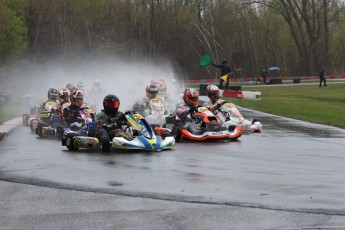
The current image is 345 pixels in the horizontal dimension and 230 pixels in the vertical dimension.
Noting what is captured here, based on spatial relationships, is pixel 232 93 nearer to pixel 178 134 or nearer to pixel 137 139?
pixel 178 134

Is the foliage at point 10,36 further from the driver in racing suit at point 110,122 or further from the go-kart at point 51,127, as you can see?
the driver in racing suit at point 110,122

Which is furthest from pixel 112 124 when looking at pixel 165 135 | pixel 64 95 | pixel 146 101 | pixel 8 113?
pixel 8 113

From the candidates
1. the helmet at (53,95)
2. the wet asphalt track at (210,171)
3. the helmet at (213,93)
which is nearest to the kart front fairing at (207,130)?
the wet asphalt track at (210,171)

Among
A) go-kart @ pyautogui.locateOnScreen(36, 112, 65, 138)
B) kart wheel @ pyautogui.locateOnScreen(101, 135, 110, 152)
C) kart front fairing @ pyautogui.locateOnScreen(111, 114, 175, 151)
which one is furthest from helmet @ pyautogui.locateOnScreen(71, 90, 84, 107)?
kart wheel @ pyautogui.locateOnScreen(101, 135, 110, 152)

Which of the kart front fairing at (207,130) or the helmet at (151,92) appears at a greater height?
the helmet at (151,92)

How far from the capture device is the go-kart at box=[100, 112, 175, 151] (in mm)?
16719

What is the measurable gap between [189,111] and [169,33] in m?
67.3

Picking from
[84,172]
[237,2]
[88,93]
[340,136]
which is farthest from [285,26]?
[84,172]

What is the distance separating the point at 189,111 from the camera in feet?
67.7

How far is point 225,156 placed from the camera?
618 inches

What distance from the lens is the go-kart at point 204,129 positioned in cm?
1939

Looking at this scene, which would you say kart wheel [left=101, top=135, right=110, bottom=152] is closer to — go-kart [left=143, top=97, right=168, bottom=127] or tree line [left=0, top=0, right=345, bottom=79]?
go-kart [left=143, top=97, right=168, bottom=127]

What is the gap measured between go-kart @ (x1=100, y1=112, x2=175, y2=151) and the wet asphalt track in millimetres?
337

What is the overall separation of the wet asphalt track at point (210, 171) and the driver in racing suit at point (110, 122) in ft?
1.21
